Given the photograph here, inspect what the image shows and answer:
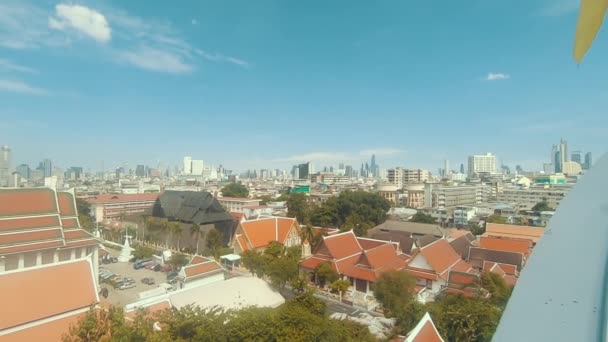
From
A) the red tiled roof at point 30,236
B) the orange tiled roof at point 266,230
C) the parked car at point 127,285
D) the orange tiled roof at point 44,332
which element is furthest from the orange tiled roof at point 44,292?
the orange tiled roof at point 266,230

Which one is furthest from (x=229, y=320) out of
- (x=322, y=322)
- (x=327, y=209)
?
(x=327, y=209)

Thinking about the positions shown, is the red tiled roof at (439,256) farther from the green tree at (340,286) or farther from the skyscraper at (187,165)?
the skyscraper at (187,165)

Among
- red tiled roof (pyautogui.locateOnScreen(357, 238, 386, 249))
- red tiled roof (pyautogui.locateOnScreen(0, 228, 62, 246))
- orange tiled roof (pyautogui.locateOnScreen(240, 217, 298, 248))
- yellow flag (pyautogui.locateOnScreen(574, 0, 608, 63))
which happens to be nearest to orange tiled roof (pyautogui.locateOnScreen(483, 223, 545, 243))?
red tiled roof (pyautogui.locateOnScreen(357, 238, 386, 249))

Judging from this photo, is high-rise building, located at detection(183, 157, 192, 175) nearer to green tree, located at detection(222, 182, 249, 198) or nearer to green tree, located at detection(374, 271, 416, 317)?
green tree, located at detection(222, 182, 249, 198)

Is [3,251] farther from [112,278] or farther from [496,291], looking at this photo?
[496,291]

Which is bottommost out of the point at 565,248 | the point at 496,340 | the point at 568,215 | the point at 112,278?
the point at 112,278

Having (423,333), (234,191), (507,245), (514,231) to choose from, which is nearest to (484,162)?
(234,191)

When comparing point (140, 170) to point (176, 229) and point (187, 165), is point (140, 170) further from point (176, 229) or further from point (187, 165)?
point (176, 229)
